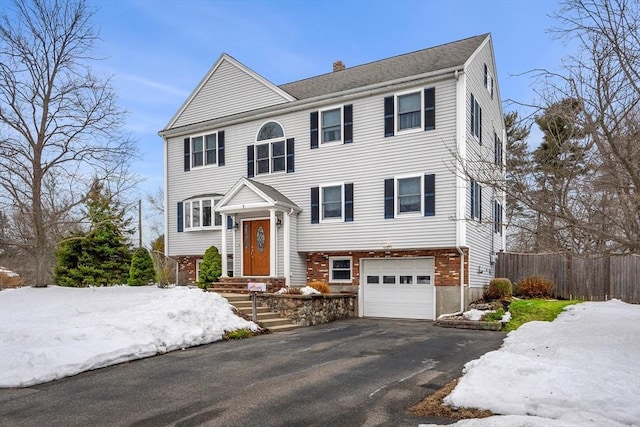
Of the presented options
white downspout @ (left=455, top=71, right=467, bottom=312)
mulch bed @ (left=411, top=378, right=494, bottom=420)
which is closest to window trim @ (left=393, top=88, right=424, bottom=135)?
white downspout @ (left=455, top=71, right=467, bottom=312)

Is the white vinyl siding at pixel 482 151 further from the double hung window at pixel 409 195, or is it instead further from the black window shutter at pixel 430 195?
the double hung window at pixel 409 195

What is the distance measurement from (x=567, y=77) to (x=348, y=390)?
492cm

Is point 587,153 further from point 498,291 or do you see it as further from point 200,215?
point 200,215

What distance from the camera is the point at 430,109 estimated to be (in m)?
13.8

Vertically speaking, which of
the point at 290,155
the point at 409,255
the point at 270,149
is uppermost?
the point at 270,149

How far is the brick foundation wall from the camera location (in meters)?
13.7

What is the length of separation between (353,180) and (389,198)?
58.4 inches

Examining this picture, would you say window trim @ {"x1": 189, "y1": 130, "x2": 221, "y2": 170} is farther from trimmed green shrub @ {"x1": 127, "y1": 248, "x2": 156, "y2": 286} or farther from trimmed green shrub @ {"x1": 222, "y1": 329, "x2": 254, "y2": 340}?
trimmed green shrub @ {"x1": 222, "y1": 329, "x2": 254, "y2": 340}

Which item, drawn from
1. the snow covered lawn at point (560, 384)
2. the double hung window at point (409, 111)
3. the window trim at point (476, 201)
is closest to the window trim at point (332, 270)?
the window trim at point (476, 201)

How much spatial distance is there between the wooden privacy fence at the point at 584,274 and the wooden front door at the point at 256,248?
9.31 meters

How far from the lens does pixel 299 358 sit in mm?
8016

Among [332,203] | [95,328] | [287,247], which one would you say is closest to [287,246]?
[287,247]

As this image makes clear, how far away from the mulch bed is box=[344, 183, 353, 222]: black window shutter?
9.70 metres

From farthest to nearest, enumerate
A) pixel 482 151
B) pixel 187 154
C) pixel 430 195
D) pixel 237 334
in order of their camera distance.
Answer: pixel 187 154 < pixel 482 151 < pixel 430 195 < pixel 237 334
